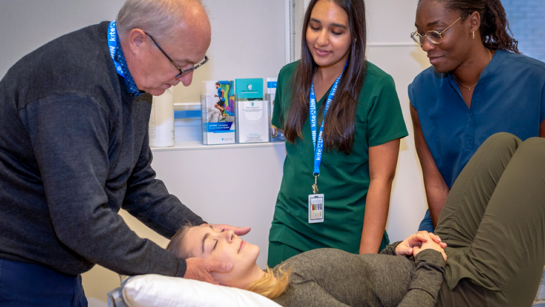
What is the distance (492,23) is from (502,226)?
0.87 metres

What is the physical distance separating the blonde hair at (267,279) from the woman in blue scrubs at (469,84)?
94 centimetres

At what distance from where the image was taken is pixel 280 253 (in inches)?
73.8

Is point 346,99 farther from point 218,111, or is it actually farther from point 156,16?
point 156,16

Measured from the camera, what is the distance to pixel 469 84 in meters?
1.92

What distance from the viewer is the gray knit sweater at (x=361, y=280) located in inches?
53.1

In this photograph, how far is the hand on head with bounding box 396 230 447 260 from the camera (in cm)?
160

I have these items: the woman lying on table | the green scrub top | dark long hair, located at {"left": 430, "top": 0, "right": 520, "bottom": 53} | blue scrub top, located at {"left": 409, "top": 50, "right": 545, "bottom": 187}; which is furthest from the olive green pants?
dark long hair, located at {"left": 430, "top": 0, "right": 520, "bottom": 53}

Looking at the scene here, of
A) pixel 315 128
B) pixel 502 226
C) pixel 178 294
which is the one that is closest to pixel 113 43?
pixel 178 294

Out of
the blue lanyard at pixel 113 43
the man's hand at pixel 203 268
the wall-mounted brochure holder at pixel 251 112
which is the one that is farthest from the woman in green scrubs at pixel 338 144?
the blue lanyard at pixel 113 43

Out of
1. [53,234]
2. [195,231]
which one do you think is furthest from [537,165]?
[53,234]

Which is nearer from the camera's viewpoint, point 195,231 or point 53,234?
point 53,234

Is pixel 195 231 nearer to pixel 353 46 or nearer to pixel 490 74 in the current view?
pixel 353 46

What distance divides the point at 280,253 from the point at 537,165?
3.30 ft

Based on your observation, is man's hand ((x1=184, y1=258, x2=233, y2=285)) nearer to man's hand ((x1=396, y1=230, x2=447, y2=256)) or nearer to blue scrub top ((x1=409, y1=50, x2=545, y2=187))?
man's hand ((x1=396, y1=230, x2=447, y2=256))
